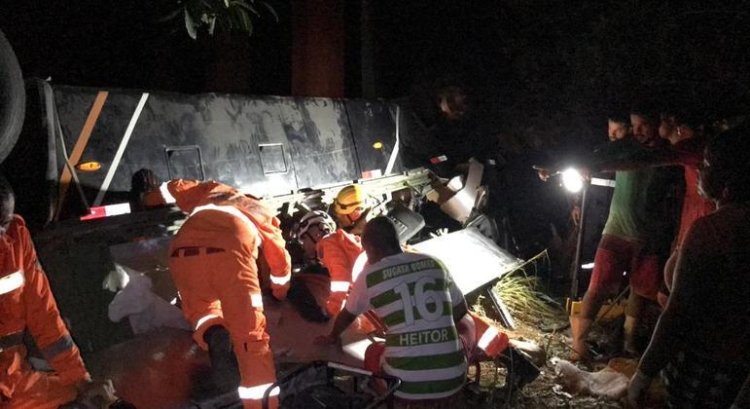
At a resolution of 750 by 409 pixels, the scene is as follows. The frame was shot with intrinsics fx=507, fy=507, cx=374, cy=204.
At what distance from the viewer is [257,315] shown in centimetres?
297

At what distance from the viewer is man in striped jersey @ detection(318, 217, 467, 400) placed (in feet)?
9.09

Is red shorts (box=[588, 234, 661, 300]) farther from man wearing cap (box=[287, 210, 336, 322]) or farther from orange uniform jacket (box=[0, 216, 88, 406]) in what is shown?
orange uniform jacket (box=[0, 216, 88, 406])

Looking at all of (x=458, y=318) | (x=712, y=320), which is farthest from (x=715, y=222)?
(x=458, y=318)

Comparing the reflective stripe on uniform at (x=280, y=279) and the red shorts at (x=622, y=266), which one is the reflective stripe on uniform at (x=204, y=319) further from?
the red shorts at (x=622, y=266)

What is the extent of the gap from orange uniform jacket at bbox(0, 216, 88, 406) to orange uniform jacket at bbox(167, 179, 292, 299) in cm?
79

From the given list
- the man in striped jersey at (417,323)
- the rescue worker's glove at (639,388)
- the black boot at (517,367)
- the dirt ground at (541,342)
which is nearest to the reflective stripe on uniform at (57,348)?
the man in striped jersey at (417,323)

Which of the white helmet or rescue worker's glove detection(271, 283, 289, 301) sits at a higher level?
the white helmet

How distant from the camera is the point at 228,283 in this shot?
298cm

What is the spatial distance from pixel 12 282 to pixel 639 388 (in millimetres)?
3169

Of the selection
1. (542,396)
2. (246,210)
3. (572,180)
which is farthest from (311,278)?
(572,180)

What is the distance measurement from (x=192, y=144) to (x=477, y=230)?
12.0 ft

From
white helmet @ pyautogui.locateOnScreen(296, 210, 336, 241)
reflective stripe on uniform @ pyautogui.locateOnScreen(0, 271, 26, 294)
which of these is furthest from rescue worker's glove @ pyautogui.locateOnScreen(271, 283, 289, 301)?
reflective stripe on uniform @ pyautogui.locateOnScreen(0, 271, 26, 294)

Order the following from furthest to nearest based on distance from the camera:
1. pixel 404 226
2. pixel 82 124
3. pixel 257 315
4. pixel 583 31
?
pixel 583 31, pixel 404 226, pixel 82 124, pixel 257 315

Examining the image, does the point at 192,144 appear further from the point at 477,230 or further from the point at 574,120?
the point at 574,120
